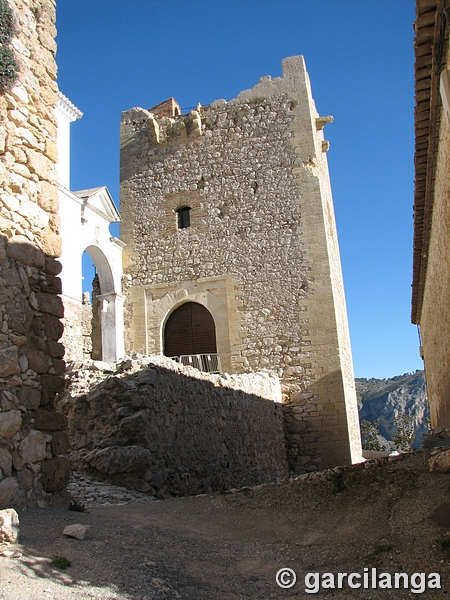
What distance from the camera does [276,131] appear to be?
14602 millimetres

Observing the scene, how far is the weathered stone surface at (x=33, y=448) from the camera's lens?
4520 mm

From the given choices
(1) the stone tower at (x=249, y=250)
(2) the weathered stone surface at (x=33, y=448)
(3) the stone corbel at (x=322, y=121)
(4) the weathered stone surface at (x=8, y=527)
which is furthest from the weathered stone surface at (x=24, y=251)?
(3) the stone corbel at (x=322, y=121)

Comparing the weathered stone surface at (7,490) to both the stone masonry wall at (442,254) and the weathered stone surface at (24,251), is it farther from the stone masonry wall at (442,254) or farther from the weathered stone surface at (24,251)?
the stone masonry wall at (442,254)

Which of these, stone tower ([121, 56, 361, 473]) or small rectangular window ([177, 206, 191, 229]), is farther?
small rectangular window ([177, 206, 191, 229])

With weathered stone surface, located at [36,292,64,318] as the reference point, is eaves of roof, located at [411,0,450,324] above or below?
above

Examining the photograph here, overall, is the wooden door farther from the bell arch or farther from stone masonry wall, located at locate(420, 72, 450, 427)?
stone masonry wall, located at locate(420, 72, 450, 427)

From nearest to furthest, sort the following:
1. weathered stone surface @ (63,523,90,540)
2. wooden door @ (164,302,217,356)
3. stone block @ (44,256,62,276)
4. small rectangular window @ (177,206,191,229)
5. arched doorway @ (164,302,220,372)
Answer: weathered stone surface @ (63,523,90,540), stone block @ (44,256,62,276), arched doorway @ (164,302,220,372), wooden door @ (164,302,217,356), small rectangular window @ (177,206,191,229)

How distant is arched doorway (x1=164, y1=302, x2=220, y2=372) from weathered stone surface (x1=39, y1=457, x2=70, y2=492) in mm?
8887

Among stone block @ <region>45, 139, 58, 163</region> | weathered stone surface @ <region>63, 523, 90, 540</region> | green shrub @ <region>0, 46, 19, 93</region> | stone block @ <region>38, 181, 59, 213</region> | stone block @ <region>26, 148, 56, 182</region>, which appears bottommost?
weathered stone surface @ <region>63, 523, 90, 540</region>

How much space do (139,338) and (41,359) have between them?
9387mm

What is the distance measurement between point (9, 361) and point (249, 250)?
32.3 feet

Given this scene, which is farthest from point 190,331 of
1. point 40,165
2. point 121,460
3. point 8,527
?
point 8,527

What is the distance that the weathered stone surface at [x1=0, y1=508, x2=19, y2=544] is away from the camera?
3.32 metres

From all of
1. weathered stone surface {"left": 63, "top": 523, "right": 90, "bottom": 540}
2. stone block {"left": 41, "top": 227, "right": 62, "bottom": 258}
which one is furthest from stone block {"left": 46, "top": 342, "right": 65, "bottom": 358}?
weathered stone surface {"left": 63, "top": 523, "right": 90, "bottom": 540}
